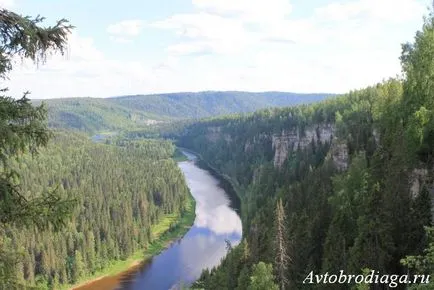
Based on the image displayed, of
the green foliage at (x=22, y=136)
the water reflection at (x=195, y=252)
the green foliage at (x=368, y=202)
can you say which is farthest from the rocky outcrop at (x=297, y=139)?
the green foliage at (x=22, y=136)

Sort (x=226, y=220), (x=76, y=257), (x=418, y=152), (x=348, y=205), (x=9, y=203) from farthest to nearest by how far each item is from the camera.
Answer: (x=226, y=220) → (x=76, y=257) → (x=348, y=205) → (x=418, y=152) → (x=9, y=203)

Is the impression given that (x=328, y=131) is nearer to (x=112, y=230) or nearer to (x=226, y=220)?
(x=226, y=220)

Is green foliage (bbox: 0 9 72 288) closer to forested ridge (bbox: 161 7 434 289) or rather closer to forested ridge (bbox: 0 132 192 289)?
forested ridge (bbox: 161 7 434 289)

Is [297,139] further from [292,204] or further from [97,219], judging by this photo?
[292,204]

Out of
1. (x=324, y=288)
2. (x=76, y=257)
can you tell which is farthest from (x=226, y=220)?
(x=324, y=288)

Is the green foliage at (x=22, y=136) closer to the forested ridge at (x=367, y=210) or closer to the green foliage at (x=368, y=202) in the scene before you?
the forested ridge at (x=367, y=210)
